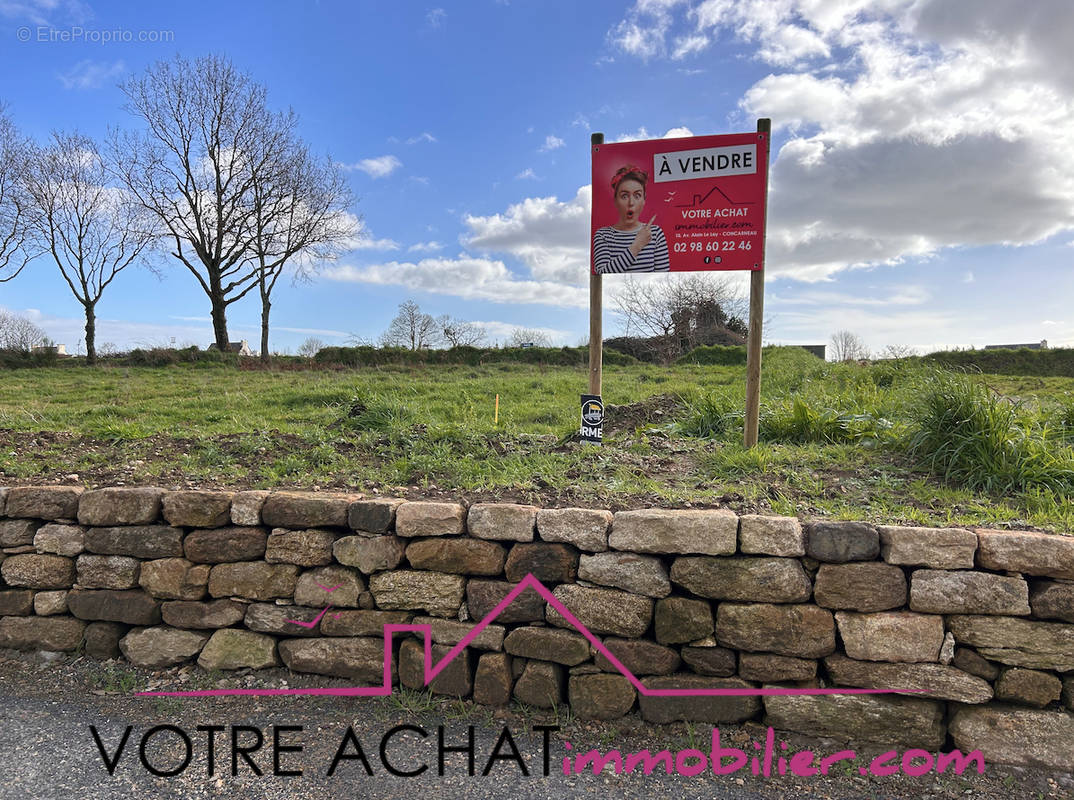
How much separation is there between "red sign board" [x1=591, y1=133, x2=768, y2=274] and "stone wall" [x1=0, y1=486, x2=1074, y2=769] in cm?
214

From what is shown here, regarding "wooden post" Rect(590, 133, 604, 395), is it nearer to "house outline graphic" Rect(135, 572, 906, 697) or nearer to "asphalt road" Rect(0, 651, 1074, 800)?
"house outline graphic" Rect(135, 572, 906, 697)

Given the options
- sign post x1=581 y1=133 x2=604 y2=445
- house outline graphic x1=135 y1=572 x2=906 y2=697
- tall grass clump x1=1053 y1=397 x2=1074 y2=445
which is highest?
sign post x1=581 y1=133 x2=604 y2=445

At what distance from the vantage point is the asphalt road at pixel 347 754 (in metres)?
2.73

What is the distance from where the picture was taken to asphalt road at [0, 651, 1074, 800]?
2729 millimetres

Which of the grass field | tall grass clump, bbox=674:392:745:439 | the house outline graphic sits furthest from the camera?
→ tall grass clump, bbox=674:392:745:439

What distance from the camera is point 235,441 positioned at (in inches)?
204

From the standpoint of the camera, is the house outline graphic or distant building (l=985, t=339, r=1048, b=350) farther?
distant building (l=985, t=339, r=1048, b=350)

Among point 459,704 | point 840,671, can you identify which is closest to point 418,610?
point 459,704

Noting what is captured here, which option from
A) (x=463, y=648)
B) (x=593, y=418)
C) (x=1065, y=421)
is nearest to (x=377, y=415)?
(x=593, y=418)

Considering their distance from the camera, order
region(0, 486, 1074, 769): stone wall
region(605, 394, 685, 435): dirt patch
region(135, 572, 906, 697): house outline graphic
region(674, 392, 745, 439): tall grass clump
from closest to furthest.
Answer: region(0, 486, 1074, 769): stone wall → region(135, 572, 906, 697): house outline graphic → region(674, 392, 745, 439): tall grass clump → region(605, 394, 685, 435): dirt patch

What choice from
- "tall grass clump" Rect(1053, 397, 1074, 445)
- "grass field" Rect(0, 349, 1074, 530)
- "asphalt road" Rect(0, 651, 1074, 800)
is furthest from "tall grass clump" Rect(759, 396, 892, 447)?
"asphalt road" Rect(0, 651, 1074, 800)

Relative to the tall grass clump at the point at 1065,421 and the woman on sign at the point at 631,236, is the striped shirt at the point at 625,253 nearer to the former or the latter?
the woman on sign at the point at 631,236

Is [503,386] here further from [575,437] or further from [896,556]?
[896,556]

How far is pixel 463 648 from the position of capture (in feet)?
10.8
